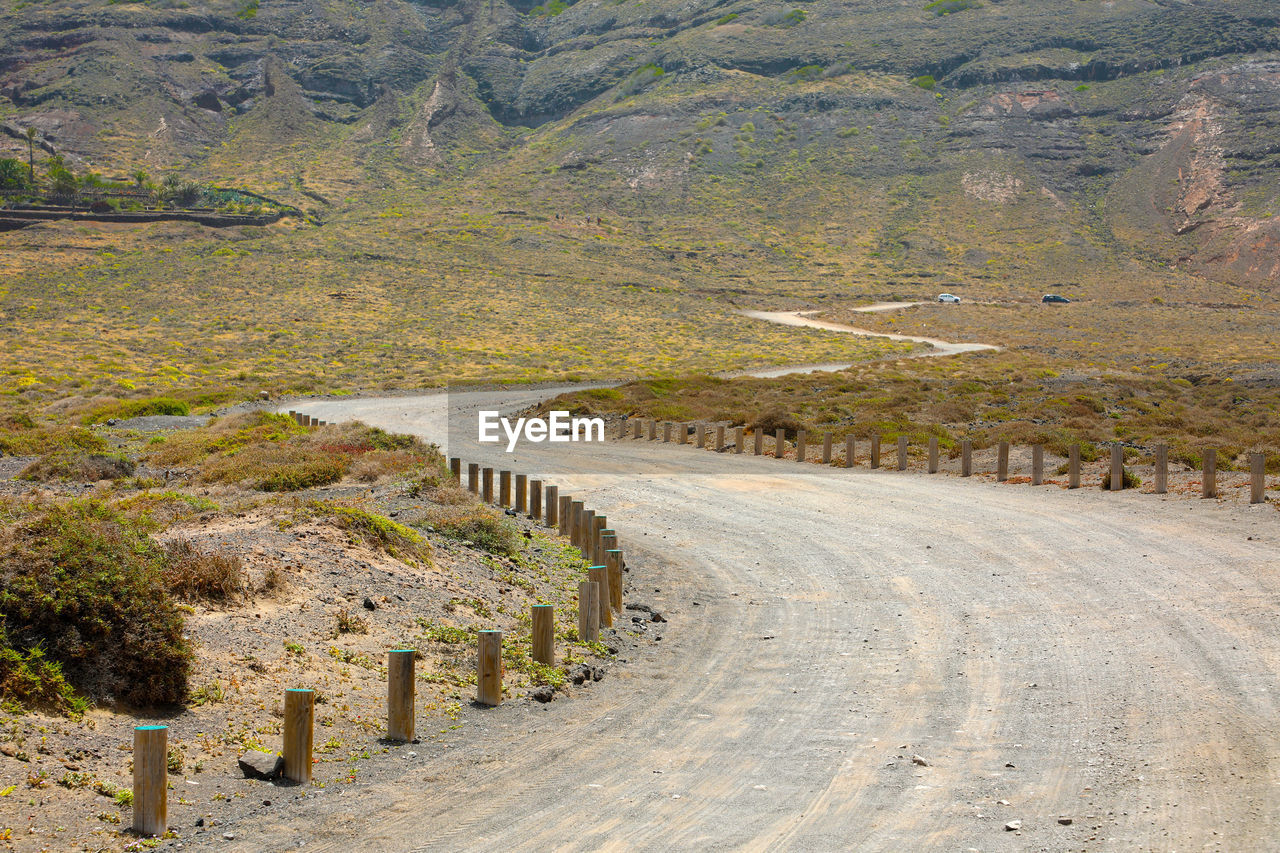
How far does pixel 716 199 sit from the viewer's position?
362ft

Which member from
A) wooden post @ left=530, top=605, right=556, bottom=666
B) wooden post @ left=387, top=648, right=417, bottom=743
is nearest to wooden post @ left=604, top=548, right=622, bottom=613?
wooden post @ left=530, top=605, right=556, bottom=666

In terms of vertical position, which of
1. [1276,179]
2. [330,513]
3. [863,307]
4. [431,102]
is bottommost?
[330,513]

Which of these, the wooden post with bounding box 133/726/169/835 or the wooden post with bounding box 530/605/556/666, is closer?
the wooden post with bounding box 133/726/169/835

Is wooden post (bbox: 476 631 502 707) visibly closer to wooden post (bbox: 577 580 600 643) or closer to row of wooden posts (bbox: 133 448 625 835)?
row of wooden posts (bbox: 133 448 625 835)

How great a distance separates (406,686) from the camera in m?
7.96

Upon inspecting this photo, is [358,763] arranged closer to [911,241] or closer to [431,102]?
[911,241]

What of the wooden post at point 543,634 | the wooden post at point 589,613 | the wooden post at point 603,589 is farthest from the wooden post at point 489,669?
the wooden post at point 603,589

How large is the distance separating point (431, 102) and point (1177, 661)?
470 ft

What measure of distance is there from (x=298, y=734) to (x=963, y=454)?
704 inches

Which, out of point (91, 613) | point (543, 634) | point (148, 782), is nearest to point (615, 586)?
point (543, 634)

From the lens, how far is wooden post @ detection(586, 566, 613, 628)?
11.2 meters

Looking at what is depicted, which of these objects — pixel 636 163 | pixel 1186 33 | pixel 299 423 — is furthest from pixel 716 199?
pixel 299 423

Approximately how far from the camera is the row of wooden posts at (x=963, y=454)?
17.8m

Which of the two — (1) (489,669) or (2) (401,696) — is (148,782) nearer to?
(2) (401,696)
